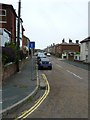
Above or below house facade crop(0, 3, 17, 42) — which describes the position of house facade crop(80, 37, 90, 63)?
below

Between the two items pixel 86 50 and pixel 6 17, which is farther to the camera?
pixel 86 50

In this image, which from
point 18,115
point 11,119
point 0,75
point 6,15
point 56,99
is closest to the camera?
point 11,119

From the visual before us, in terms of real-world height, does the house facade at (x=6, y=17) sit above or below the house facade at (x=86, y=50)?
above

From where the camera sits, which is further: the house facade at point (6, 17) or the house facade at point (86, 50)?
the house facade at point (86, 50)

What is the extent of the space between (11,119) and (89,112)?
2.95 meters

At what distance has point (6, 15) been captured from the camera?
177 ft

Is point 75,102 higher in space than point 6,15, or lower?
lower

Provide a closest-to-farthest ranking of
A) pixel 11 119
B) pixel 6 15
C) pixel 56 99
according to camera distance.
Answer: pixel 11 119, pixel 56 99, pixel 6 15

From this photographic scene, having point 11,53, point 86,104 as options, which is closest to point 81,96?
point 86,104

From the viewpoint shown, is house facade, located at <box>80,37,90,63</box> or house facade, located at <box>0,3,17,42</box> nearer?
house facade, located at <box>0,3,17,42</box>

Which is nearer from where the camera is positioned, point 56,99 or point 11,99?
point 11,99

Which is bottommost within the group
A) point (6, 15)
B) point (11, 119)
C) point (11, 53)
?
point (11, 119)

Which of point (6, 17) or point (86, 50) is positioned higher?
point (6, 17)

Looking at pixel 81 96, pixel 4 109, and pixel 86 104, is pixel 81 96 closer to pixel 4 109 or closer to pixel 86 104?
pixel 86 104
